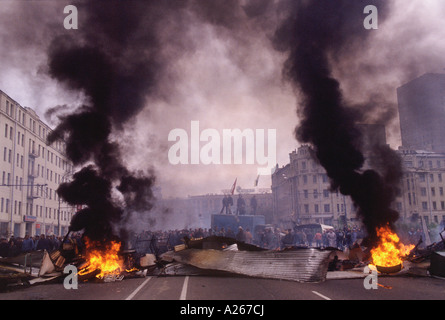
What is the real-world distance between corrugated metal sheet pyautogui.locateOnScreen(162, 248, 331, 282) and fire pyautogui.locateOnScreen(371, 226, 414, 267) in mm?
3264

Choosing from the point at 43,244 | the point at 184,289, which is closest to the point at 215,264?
the point at 184,289

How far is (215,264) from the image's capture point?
15.7 m

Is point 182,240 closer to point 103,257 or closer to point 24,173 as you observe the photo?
point 103,257

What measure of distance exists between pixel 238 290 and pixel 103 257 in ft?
21.1

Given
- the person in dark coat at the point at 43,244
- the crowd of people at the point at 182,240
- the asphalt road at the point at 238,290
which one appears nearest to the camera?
the asphalt road at the point at 238,290

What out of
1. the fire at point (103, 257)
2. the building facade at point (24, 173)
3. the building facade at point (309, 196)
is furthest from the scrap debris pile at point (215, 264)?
the building facade at point (309, 196)

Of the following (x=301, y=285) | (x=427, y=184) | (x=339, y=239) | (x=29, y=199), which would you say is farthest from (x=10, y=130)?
(x=427, y=184)

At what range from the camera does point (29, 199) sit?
5603 centimetres

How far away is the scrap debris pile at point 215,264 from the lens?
44.4 feet

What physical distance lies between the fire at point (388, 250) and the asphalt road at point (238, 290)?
131cm

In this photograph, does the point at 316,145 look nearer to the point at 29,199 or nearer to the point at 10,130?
the point at 10,130

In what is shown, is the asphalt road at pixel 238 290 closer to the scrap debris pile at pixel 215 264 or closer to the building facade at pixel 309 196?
the scrap debris pile at pixel 215 264

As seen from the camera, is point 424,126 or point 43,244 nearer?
point 43,244

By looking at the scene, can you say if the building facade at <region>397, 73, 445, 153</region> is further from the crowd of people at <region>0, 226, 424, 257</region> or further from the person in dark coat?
the person in dark coat
